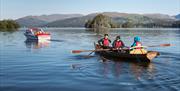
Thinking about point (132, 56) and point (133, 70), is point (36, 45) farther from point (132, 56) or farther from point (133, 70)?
point (133, 70)

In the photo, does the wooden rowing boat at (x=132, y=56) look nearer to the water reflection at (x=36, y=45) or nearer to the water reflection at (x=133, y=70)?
the water reflection at (x=133, y=70)

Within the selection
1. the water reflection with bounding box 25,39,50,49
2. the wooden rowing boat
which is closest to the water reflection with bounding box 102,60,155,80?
the wooden rowing boat

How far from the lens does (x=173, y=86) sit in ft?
50.3

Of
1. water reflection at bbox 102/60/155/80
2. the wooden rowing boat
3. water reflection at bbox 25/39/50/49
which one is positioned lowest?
water reflection at bbox 25/39/50/49

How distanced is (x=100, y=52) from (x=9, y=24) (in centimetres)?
14613

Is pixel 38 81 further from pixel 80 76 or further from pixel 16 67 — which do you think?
pixel 16 67

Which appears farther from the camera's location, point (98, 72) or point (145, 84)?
point (98, 72)

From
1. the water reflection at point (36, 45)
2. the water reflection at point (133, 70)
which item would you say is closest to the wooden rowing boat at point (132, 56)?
the water reflection at point (133, 70)

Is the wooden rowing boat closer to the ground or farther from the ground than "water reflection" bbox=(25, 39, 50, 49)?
farther from the ground

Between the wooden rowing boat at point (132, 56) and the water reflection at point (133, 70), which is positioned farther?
the wooden rowing boat at point (132, 56)

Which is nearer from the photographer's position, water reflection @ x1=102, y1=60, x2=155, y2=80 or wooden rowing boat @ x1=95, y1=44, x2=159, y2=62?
water reflection @ x1=102, y1=60, x2=155, y2=80

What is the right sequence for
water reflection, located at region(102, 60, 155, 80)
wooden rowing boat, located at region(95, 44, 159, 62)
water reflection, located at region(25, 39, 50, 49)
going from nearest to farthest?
water reflection, located at region(102, 60, 155, 80)
wooden rowing boat, located at region(95, 44, 159, 62)
water reflection, located at region(25, 39, 50, 49)

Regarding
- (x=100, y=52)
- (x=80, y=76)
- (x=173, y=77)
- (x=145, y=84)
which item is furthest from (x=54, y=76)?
(x=100, y=52)

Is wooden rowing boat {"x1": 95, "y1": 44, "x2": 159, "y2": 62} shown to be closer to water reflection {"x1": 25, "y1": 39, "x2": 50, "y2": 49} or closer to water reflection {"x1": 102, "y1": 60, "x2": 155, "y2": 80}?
water reflection {"x1": 102, "y1": 60, "x2": 155, "y2": 80}
